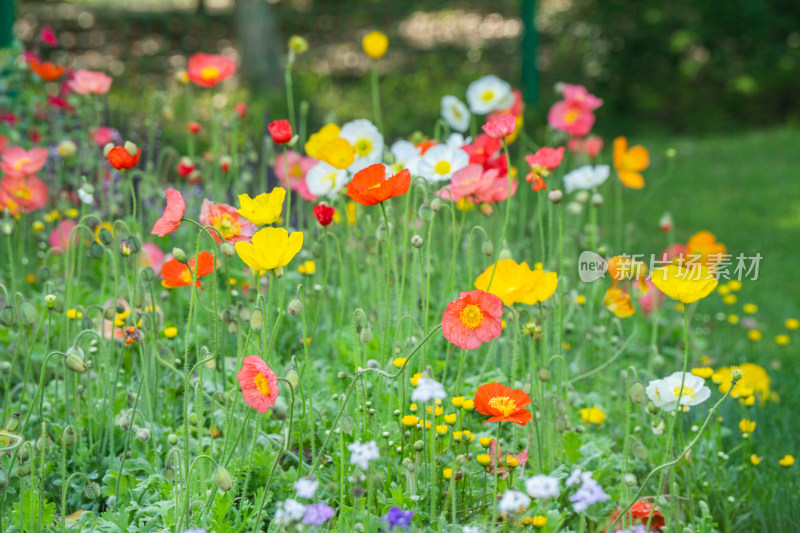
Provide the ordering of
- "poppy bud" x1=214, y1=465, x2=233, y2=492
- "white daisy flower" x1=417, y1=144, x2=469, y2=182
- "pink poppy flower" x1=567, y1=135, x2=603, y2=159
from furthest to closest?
1. "pink poppy flower" x1=567, y1=135, x2=603, y2=159
2. "white daisy flower" x1=417, y1=144, x2=469, y2=182
3. "poppy bud" x1=214, y1=465, x2=233, y2=492

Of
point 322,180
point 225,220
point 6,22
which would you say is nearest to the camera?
point 225,220

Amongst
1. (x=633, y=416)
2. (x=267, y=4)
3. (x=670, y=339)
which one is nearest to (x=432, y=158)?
(x=633, y=416)

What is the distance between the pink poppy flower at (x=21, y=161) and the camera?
2241mm

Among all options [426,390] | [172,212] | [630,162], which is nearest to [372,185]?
→ [172,212]

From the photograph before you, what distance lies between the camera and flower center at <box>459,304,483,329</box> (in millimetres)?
1469

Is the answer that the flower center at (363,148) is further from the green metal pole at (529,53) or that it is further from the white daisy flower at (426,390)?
the green metal pole at (529,53)

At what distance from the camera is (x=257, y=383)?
4.47ft

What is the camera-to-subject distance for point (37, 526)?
1450 millimetres

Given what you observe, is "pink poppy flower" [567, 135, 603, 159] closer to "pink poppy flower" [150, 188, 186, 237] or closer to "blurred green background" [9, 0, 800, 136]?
"pink poppy flower" [150, 188, 186, 237]

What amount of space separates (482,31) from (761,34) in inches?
95.0

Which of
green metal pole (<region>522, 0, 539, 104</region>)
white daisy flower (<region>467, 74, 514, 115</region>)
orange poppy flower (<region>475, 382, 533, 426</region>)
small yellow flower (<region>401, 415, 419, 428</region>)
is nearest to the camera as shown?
orange poppy flower (<region>475, 382, 533, 426</region>)

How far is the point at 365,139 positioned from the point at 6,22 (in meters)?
3.61

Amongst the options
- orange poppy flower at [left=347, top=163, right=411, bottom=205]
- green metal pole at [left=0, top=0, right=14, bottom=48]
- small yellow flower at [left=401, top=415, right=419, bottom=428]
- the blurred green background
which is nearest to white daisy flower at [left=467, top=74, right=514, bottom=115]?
orange poppy flower at [left=347, top=163, right=411, bottom=205]

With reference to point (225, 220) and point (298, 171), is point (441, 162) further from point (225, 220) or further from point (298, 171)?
point (298, 171)
